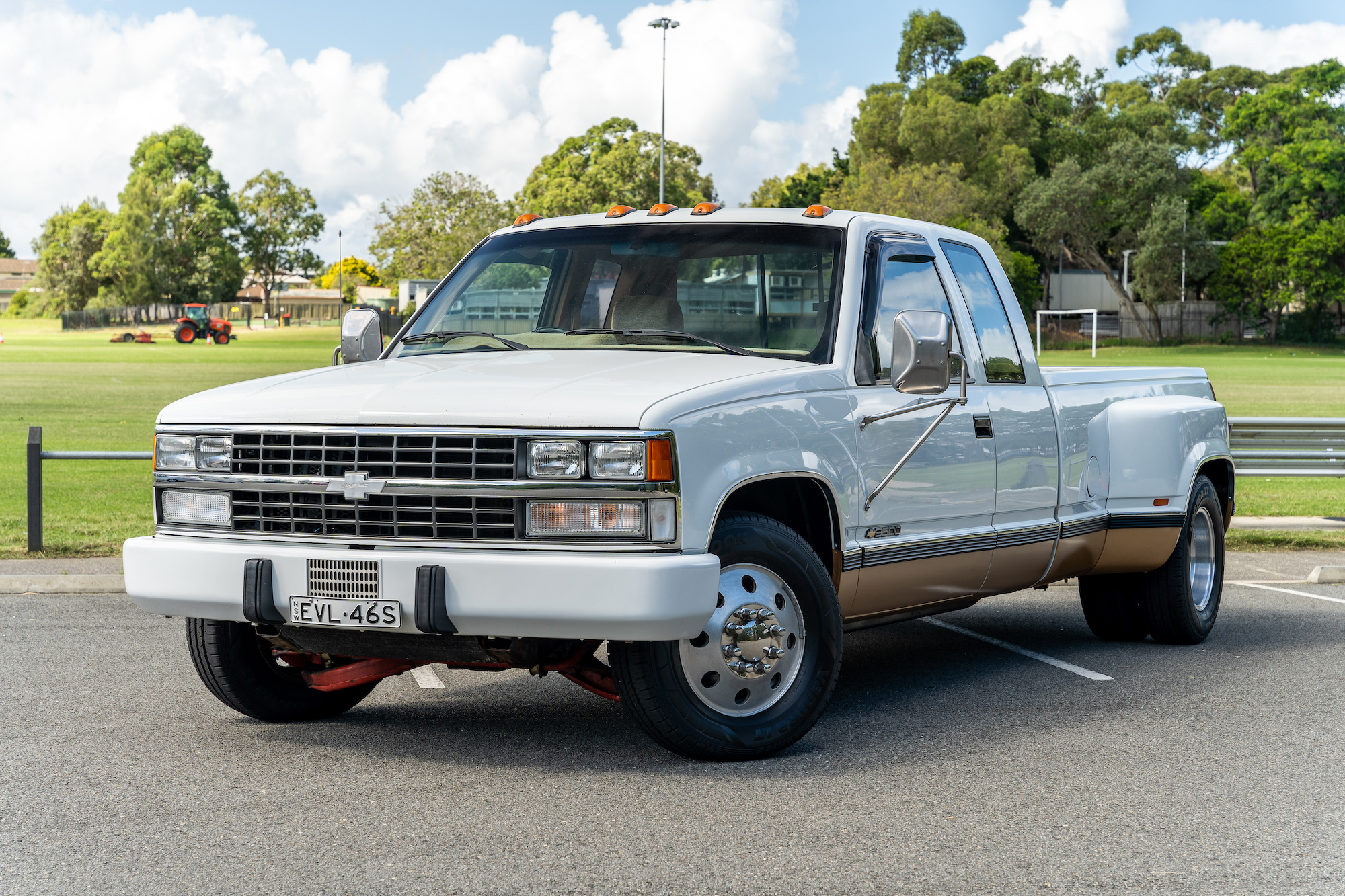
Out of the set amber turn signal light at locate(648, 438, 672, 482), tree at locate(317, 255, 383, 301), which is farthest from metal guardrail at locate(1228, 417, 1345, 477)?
tree at locate(317, 255, 383, 301)

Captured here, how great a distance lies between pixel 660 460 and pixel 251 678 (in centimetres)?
217

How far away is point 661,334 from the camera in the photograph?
612 cm

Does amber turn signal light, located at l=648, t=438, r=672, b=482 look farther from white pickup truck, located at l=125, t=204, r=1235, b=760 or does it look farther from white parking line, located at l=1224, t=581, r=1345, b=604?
white parking line, located at l=1224, t=581, r=1345, b=604

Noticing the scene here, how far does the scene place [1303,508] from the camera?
1502cm

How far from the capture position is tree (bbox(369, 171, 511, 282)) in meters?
88.4

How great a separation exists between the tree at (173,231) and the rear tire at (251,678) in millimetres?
102649

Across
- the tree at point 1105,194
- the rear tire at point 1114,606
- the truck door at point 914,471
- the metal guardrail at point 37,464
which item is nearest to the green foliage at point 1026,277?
the tree at point 1105,194

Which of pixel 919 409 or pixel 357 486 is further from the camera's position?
pixel 919 409

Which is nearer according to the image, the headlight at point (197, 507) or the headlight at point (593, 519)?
the headlight at point (593, 519)

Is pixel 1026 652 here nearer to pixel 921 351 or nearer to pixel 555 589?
pixel 921 351

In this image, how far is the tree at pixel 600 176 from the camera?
8744cm

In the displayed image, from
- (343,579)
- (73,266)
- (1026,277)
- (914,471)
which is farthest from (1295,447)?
(73,266)

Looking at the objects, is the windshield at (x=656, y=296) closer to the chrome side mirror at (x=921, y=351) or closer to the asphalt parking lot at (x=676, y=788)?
the chrome side mirror at (x=921, y=351)

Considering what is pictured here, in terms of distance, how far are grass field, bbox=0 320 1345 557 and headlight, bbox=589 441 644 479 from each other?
731 centimetres
